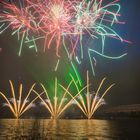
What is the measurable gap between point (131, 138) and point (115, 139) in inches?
106

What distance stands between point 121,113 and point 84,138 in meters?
128

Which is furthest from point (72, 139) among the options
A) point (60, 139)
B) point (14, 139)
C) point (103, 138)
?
point (14, 139)

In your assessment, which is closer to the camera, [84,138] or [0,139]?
[0,139]

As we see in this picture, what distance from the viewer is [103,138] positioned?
198 feet

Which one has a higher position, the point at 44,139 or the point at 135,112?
the point at 135,112

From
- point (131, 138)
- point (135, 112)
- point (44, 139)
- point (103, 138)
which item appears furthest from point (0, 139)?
point (135, 112)

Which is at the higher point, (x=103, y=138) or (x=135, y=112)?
(x=135, y=112)

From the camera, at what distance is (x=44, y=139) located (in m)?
55.6

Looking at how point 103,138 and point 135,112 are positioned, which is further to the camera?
point 135,112

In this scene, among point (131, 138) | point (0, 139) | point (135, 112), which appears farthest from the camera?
point (135, 112)

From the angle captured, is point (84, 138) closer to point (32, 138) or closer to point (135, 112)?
A: point (32, 138)

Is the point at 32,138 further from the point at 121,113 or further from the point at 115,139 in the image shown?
the point at 121,113

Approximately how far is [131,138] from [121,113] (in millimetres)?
127055

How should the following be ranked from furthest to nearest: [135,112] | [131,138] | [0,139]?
1. [135,112]
2. [131,138]
3. [0,139]
